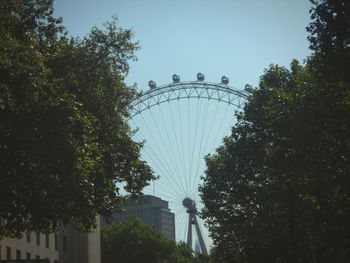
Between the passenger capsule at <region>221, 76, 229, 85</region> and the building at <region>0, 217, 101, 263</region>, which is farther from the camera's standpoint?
the passenger capsule at <region>221, 76, 229, 85</region>

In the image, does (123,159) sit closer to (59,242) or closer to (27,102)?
(27,102)

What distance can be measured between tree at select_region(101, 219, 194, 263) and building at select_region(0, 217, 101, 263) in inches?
708

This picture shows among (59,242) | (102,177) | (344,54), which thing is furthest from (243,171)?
(59,242)

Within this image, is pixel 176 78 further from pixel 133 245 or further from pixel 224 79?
pixel 133 245

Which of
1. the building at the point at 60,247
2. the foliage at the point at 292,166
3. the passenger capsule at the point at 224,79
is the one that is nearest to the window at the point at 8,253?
the building at the point at 60,247

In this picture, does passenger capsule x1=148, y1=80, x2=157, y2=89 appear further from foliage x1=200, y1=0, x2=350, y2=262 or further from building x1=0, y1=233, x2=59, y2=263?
building x1=0, y1=233, x2=59, y2=263

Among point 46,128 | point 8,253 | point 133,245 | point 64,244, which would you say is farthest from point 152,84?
point 46,128

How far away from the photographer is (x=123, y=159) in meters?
38.8

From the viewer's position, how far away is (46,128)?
98.4 feet

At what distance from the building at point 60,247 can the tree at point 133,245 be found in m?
18.0

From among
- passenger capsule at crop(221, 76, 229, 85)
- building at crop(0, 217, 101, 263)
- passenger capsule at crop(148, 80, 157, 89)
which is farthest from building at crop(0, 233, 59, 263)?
passenger capsule at crop(221, 76, 229, 85)

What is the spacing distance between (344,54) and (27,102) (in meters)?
14.3

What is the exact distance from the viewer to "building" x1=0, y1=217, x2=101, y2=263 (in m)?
66.8

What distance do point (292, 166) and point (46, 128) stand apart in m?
16.5
